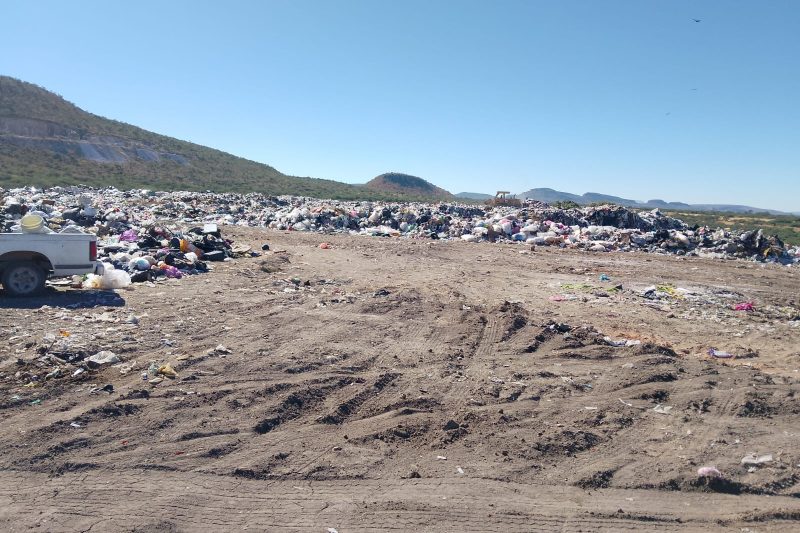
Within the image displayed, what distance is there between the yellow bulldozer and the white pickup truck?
2732 cm

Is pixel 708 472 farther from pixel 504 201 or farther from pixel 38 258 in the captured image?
pixel 504 201

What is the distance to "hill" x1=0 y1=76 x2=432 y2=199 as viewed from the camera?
4266 centimetres

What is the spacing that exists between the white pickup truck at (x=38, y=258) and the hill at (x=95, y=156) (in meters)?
31.4

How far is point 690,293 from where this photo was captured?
11008 mm

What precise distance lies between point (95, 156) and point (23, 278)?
50.0 meters

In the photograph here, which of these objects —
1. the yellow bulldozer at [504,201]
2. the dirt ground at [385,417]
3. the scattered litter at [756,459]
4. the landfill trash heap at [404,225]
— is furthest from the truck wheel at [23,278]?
the yellow bulldozer at [504,201]

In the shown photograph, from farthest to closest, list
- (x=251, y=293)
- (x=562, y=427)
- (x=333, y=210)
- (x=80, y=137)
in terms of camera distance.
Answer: (x=80, y=137), (x=333, y=210), (x=251, y=293), (x=562, y=427)

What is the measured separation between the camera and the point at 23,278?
7.93 meters

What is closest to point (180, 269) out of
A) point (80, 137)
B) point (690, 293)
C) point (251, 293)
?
point (251, 293)

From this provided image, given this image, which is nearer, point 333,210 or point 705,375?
point 705,375

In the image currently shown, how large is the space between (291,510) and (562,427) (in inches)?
91.6

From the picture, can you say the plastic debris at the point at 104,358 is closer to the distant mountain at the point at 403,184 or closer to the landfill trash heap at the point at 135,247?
the landfill trash heap at the point at 135,247

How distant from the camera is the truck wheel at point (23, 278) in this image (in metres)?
7.83

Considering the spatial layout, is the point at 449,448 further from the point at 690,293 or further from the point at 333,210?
the point at 333,210
